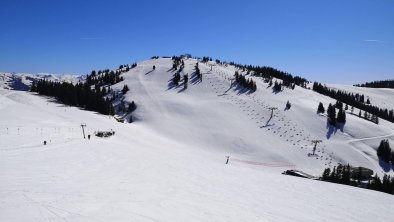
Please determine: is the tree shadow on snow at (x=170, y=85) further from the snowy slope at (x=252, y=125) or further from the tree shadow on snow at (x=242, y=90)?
the tree shadow on snow at (x=242, y=90)

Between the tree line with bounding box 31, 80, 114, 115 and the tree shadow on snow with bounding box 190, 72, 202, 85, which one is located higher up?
the tree shadow on snow with bounding box 190, 72, 202, 85

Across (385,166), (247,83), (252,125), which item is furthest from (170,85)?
(385,166)

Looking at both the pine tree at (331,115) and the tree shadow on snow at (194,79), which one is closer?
the pine tree at (331,115)

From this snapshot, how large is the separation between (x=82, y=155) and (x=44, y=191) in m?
13.8

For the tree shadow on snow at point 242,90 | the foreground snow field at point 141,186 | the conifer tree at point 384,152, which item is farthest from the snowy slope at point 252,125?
the foreground snow field at point 141,186

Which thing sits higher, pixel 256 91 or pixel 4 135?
pixel 256 91

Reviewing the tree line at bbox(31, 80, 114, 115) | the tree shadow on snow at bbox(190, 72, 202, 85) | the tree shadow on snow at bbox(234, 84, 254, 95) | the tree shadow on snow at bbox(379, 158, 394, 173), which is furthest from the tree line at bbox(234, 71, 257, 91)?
the tree line at bbox(31, 80, 114, 115)

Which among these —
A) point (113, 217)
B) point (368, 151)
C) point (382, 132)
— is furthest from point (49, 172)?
point (382, 132)

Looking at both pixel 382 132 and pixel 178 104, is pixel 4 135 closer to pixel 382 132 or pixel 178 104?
pixel 178 104

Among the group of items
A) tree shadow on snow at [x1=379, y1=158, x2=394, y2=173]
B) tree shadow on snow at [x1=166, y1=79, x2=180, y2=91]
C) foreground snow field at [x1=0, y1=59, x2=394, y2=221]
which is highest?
tree shadow on snow at [x1=166, y1=79, x2=180, y2=91]

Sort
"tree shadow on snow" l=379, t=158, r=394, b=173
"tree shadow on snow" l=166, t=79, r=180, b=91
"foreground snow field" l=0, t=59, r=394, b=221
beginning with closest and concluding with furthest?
"foreground snow field" l=0, t=59, r=394, b=221 → "tree shadow on snow" l=379, t=158, r=394, b=173 → "tree shadow on snow" l=166, t=79, r=180, b=91

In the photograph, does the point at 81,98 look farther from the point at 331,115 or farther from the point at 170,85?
the point at 331,115

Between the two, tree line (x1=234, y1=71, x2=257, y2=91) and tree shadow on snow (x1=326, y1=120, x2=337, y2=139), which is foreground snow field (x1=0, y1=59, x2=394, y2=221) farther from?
tree line (x1=234, y1=71, x2=257, y2=91)

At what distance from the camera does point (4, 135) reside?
3425 centimetres
